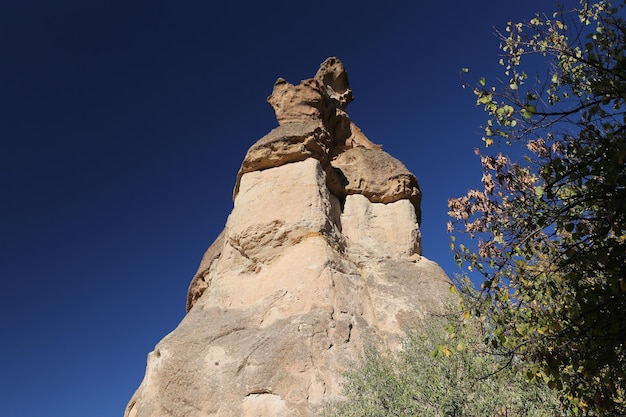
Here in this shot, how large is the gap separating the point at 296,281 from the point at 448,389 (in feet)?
28.2

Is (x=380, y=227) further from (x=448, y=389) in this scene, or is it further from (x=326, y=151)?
(x=448, y=389)

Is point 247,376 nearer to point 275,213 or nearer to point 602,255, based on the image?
point 275,213

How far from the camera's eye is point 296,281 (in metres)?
16.8

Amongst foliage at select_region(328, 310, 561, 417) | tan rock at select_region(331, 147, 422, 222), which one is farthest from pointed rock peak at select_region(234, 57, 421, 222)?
foliage at select_region(328, 310, 561, 417)

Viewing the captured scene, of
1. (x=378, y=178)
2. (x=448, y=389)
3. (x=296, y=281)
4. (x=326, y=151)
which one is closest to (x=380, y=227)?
(x=378, y=178)

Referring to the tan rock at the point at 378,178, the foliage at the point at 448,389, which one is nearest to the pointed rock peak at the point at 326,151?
the tan rock at the point at 378,178

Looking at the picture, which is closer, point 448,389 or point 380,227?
point 448,389

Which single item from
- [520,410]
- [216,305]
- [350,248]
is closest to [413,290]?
[350,248]

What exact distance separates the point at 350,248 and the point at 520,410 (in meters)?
11.7

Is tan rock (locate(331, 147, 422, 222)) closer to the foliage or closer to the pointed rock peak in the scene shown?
the pointed rock peak

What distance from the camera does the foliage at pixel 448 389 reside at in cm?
844

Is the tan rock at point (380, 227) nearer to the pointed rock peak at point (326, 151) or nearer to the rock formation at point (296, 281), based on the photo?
the rock formation at point (296, 281)

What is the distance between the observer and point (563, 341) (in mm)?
5285

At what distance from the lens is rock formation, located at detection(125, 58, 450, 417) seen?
13.8 metres
